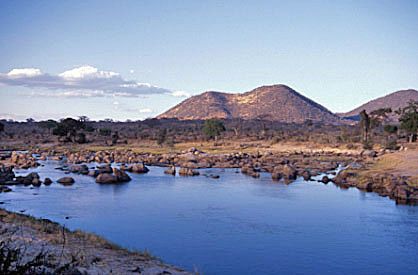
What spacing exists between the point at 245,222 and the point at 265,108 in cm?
15788

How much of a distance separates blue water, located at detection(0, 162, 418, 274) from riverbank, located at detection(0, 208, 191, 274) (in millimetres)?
2260

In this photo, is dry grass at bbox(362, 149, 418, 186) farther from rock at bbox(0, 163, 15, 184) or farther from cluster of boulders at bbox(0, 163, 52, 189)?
rock at bbox(0, 163, 15, 184)

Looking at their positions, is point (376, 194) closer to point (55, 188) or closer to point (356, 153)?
point (55, 188)

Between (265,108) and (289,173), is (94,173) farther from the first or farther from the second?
(265,108)

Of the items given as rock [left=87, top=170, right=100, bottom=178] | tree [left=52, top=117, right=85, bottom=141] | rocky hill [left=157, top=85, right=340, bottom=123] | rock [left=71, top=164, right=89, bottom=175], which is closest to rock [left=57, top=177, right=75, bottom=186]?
rock [left=87, top=170, right=100, bottom=178]

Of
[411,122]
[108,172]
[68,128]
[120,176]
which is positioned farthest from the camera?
[68,128]

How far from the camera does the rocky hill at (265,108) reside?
16712 centimetres

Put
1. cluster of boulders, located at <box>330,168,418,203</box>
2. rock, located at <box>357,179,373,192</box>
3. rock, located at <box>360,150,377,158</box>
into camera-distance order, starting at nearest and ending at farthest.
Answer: cluster of boulders, located at <box>330,168,418,203</box>
rock, located at <box>357,179,373,192</box>
rock, located at <box>360,150,377,158</box>

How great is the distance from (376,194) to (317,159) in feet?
65.6

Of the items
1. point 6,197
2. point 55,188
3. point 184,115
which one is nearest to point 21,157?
point 55,188

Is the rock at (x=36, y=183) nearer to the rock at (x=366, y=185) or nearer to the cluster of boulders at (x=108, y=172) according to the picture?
the cluster of boulders at (x=108, y=172)

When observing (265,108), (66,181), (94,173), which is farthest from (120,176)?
(265,108)

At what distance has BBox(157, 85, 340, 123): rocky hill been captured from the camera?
548 feet

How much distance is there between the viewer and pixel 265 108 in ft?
570
